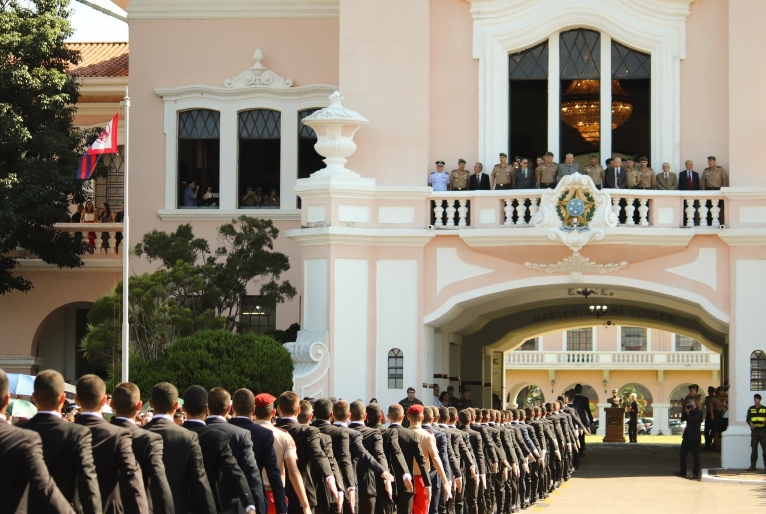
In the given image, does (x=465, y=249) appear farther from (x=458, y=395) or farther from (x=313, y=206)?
(x=458, y=395)

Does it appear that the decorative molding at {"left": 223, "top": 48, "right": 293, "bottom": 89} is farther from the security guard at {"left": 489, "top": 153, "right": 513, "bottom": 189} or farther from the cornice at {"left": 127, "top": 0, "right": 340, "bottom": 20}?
the security guard at {"left": 489, "top": 153, "right": 513, "bottom": 189}

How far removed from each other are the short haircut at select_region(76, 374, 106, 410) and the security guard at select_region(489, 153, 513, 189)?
63.3 ft

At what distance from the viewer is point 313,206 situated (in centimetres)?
2808

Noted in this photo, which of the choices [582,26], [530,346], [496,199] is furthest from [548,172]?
[530,346]

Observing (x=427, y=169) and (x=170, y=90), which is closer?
(x=427, y=169)

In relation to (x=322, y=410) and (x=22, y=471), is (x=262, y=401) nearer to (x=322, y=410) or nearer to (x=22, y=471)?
(x=322, y=410)

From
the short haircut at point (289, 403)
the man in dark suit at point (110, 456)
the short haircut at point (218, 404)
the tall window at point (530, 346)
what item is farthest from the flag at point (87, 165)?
the tall window at point (530, 346)

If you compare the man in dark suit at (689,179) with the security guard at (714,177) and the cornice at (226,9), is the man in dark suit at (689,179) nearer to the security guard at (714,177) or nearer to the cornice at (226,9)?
the security guard at (714,177)

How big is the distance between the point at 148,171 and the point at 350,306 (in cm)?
731

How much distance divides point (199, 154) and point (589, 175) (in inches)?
382

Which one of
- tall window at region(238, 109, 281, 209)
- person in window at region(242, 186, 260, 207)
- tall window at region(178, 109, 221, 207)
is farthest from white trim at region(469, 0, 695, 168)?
tall window at region(178, 109, 221, 207)

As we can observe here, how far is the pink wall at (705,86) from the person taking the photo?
2861 cm

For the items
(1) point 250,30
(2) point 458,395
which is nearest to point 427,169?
(1) point 250,30

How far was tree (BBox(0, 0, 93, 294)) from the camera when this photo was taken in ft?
97.9
